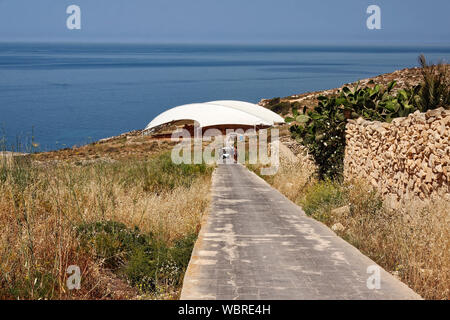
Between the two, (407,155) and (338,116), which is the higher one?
(338,116)

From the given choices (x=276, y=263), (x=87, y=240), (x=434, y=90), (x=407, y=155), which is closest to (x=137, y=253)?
(x=87, y=240)

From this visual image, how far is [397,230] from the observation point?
20.1ft

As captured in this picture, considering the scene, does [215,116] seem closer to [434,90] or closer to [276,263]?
[434,90]

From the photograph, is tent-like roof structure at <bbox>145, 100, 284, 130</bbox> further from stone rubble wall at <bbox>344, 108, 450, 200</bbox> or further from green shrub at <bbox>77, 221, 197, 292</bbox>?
green shrub at <bbox>77, 221, 197, 292</bbox>

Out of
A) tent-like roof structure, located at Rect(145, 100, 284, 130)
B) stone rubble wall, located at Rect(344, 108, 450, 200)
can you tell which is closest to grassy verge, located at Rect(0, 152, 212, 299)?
stone rubble wall, located at Rect(344, 108, 450, 200)

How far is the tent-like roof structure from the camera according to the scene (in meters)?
32.5

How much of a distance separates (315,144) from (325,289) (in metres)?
8.52

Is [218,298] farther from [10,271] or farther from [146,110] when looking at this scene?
[146,110]

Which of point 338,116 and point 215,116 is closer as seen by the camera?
point 338,116

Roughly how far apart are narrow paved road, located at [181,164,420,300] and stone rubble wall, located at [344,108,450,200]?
1.62m

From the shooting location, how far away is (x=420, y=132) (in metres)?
7.37

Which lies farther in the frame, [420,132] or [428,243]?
[420,132]

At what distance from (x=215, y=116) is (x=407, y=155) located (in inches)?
1010
